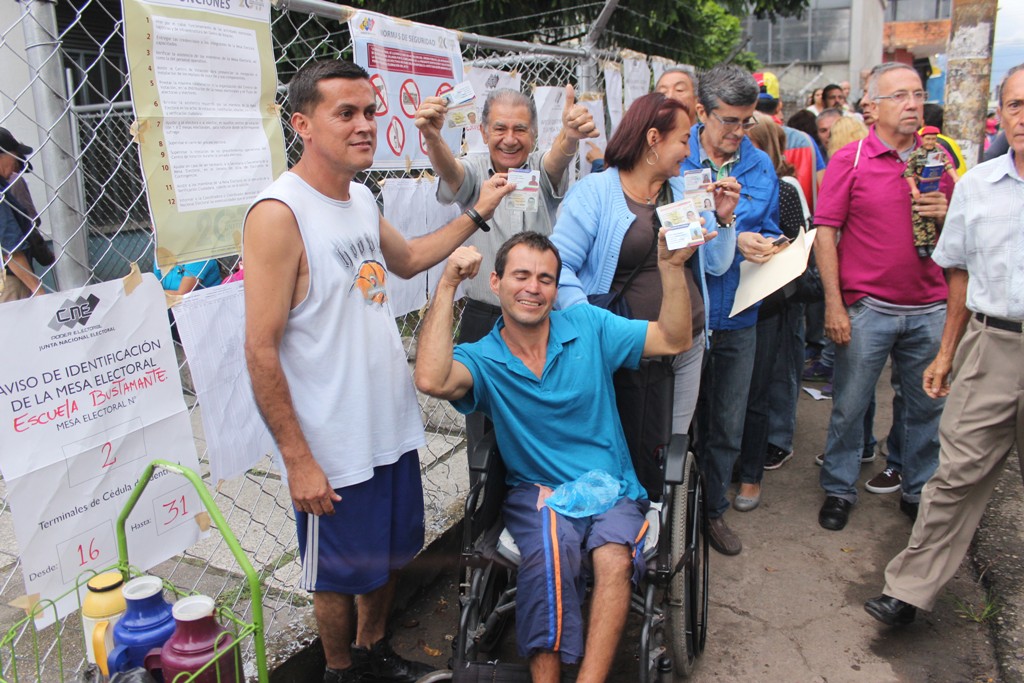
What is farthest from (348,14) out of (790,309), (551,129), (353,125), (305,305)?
(790,309)

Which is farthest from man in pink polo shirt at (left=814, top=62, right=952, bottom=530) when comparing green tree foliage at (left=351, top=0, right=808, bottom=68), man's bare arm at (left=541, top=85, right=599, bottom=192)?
green tree foliage at (left=351, top=0, right=808, bottom=68)

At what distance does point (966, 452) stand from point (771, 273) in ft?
3.41

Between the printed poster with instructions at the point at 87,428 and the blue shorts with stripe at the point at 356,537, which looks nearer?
the printed poster with instructions at the point at 87,428

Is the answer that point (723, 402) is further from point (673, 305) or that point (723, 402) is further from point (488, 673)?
point (488, 673)

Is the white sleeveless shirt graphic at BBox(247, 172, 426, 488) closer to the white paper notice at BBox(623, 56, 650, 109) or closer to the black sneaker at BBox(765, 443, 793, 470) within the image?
the black sneaker at BBox(765, 443, 793, 470)

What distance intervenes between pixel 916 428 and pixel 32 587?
12.1ft

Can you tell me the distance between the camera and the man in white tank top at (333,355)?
2.11m

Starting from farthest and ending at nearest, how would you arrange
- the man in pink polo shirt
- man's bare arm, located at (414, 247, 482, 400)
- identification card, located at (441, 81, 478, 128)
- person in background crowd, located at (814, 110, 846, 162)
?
person in background crowd, located at (814, 110, 846, 162), the man in pink polo shirt, identification card, located at (441, 81, 478, 128), man's bare arm, located at (414, 247, 482, 400)

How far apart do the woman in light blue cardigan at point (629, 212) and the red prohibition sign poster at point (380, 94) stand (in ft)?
2.59

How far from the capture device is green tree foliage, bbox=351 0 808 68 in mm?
6617

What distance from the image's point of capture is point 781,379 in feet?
15.0

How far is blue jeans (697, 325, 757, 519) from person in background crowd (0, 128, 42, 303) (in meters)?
A: 2.69

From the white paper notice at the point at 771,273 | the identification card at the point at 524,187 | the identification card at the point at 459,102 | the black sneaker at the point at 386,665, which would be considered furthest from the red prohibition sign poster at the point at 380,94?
the black sneaker at the point at 386,665

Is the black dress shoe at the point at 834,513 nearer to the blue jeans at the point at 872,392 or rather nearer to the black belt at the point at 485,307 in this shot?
the blue jeans at the point at 872,392
